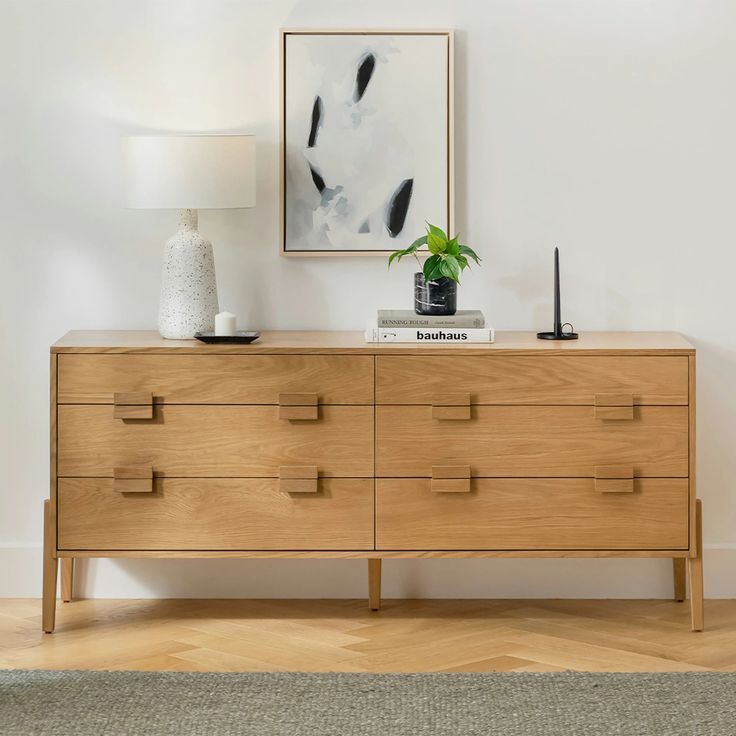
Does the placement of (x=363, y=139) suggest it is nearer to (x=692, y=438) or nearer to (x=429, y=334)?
(x=429, y=334)

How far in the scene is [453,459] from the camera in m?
2.78

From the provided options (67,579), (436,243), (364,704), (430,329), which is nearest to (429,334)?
(430,329)

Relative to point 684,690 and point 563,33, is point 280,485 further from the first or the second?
point 563,33

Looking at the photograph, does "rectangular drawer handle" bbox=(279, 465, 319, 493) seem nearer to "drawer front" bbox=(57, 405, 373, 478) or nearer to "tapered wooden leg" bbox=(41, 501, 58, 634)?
"drawer front" bbox=(57, 405, 373, 478)

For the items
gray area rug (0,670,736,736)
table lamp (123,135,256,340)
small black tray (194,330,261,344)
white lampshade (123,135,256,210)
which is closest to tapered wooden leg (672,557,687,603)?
gray area rug (0,670,736,736)

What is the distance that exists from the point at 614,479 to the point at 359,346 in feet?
2.40

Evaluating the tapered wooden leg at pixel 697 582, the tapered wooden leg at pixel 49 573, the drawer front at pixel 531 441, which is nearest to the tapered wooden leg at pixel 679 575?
the tapered wooden leg at pixel 697 582

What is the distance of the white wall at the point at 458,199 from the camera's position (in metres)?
3.05

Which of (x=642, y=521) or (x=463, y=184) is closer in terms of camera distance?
(x=642, y=521)

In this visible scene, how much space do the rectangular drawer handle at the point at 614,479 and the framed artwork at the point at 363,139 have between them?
0.83 metres

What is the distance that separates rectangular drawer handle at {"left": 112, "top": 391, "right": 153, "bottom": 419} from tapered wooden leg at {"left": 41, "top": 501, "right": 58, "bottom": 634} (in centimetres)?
31

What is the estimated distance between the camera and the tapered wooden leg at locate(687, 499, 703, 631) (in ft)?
9.20

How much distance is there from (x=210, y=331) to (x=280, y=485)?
0.49 metres

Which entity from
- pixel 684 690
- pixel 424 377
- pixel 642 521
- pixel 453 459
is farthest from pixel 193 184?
pixel 684 690
